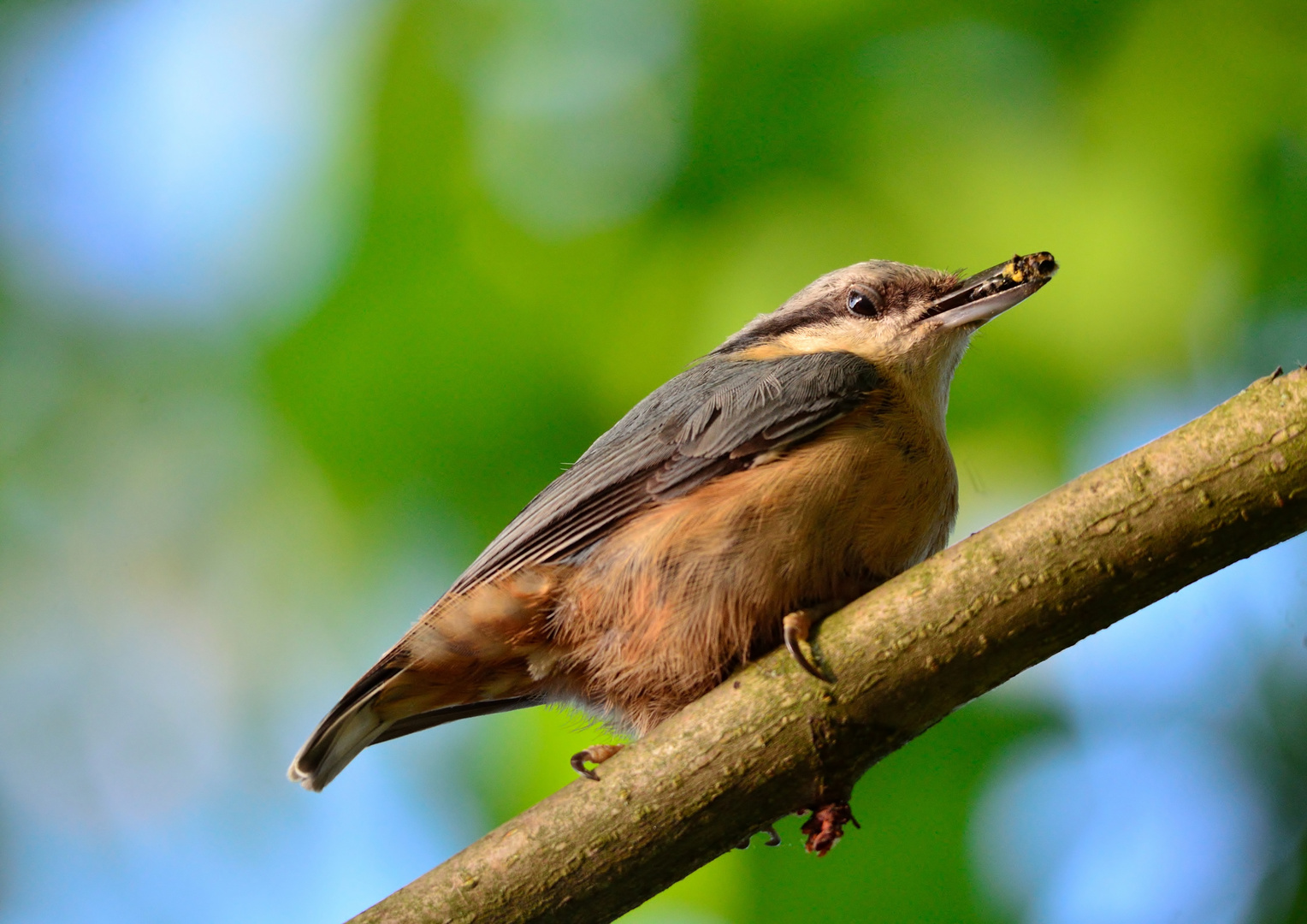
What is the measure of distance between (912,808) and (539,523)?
1.48 metres

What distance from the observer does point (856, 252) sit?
12.1 ft

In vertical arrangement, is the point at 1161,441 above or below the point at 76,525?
below

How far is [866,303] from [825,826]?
1576mm

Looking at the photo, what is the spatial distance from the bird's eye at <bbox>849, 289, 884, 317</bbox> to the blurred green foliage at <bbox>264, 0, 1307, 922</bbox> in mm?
514

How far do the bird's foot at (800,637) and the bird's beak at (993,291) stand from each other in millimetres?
1148

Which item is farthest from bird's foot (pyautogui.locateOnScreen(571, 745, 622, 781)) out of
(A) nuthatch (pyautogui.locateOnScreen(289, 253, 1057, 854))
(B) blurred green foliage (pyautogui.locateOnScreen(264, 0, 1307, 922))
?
(B) blurred green foliage (pyautogui.locateOnScreen(264, 0, 1307, 922))

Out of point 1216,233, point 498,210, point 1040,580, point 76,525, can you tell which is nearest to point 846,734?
point 1040,580

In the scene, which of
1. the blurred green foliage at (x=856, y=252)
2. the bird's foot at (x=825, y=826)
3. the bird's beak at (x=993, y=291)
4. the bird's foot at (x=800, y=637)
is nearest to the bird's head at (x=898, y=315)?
the bird's beak at (x=993, y=291)

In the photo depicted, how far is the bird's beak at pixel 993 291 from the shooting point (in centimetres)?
275

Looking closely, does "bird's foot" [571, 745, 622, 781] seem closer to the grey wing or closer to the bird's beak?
the grey wing

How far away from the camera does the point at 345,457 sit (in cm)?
384

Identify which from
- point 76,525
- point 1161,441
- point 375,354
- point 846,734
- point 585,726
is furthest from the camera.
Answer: point 76,525

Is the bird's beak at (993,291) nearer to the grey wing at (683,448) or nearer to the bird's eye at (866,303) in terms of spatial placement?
the bird's eye at (866,303)

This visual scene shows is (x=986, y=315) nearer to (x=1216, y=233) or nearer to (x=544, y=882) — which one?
(x=1216, y=233)
